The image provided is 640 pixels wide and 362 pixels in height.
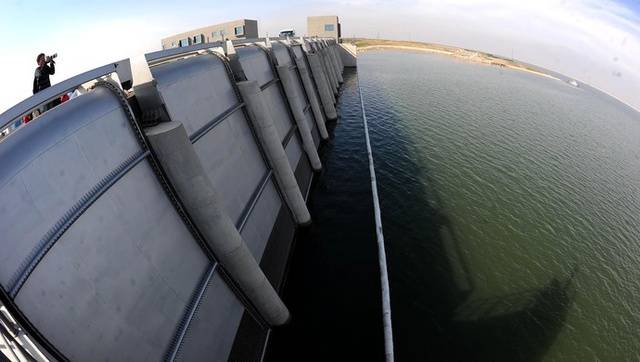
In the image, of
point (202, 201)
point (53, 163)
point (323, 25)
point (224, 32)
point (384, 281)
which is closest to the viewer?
point (53, 163)

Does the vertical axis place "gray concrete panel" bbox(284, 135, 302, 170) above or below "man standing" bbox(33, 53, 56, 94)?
below

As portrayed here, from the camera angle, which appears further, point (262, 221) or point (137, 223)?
point (262, 221)

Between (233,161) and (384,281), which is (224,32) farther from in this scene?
(384,281)

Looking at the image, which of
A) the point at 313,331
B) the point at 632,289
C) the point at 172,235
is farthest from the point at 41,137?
the point at 632,289

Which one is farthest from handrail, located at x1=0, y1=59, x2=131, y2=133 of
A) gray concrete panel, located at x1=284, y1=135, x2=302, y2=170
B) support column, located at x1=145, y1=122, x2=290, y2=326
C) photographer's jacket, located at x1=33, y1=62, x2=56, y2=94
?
gray concrete panel, located at x1=284, y1=135, x2=302, y2=170

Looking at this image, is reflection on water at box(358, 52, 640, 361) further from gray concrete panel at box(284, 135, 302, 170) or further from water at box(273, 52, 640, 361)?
gray concrete panel at box(284, 135, 302, 170)

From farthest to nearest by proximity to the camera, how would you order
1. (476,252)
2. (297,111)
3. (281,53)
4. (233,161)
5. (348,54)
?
(348,54)
(281,53)
(297,111)
(476,252)
(233,161)

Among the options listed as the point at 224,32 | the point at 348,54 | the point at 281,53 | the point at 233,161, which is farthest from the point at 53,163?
the point at 348,54
